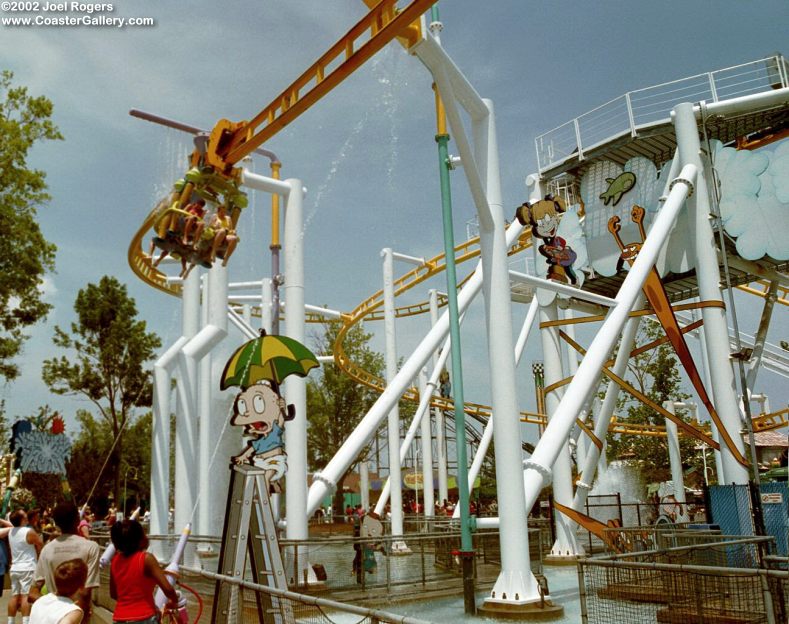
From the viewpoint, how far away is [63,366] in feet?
105

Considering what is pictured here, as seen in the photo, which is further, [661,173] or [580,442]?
[580,442]

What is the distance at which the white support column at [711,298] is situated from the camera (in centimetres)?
1215

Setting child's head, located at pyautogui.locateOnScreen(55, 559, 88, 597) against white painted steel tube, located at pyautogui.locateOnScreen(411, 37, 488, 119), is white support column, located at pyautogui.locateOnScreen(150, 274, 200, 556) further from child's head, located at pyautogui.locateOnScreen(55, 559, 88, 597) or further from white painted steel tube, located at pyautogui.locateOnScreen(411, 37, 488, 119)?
child's head, located at pyautogui.locateOnScreen(55, 559, 88, 597)

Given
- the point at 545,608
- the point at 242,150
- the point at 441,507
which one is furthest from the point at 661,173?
the point at 441,507

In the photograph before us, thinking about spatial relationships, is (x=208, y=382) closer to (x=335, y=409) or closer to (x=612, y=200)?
(x=612, y=200)

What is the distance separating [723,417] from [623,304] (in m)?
3.24

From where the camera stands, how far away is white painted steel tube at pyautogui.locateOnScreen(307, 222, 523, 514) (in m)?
10.2

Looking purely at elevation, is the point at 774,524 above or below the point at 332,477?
below

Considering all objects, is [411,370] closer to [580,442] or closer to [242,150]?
[242,150]

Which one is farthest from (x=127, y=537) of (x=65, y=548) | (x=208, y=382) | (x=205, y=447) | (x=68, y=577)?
(x=208, y=382)

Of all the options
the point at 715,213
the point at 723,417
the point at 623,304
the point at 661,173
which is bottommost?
the point at 723,417

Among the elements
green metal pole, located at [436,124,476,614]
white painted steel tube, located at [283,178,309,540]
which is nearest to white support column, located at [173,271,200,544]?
white painted steel tube, located at [283,178,309,540]

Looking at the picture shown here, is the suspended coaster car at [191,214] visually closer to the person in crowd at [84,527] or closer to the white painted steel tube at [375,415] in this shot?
the white painted steel tube at [375,415]

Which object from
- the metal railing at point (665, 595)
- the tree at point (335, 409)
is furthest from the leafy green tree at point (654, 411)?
the metal railing at point (665, 595)
